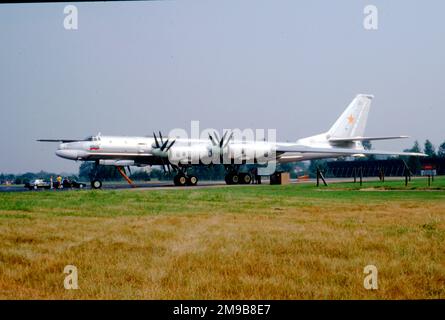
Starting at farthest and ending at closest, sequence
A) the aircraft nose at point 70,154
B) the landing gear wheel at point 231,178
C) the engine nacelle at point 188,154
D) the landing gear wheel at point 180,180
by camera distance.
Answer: the landing gear wheel at point 231,178 < the engine nacelle at point 188,154 < the landing gear wheel at point 180,180 < the aircraft nose at point 70,154

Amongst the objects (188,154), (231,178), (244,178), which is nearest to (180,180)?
(188,154)

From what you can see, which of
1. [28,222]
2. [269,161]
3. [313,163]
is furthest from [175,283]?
[313,163]

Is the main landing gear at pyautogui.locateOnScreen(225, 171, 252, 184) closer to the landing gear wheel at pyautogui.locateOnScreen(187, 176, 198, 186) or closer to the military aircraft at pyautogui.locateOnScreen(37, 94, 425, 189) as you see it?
the military aircraft at pyautogui.locateOnScreen(37, 94, 425, 189)

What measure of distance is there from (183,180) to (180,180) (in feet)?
0.60

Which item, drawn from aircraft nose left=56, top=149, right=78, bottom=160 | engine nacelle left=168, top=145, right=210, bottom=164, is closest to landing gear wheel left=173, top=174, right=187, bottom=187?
engine nacelle left=168, top=145, right=210, bottom=164

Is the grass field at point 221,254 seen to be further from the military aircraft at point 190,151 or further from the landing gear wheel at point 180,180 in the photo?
the landing gear wheel at point 180,180

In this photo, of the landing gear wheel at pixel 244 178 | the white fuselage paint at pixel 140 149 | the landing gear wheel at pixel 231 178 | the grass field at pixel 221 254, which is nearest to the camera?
the grass field at pixel 221 254

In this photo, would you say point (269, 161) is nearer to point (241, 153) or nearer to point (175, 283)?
point (241, 153)

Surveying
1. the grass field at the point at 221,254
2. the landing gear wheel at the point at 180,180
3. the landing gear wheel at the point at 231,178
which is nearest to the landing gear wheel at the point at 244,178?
the landing gear wheel at the point at 231,178

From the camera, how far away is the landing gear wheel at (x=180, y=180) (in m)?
23.2

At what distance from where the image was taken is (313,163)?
31.8m

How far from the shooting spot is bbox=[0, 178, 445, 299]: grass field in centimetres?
394

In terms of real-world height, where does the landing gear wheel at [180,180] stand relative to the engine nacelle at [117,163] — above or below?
below

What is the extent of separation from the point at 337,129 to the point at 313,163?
566cm
